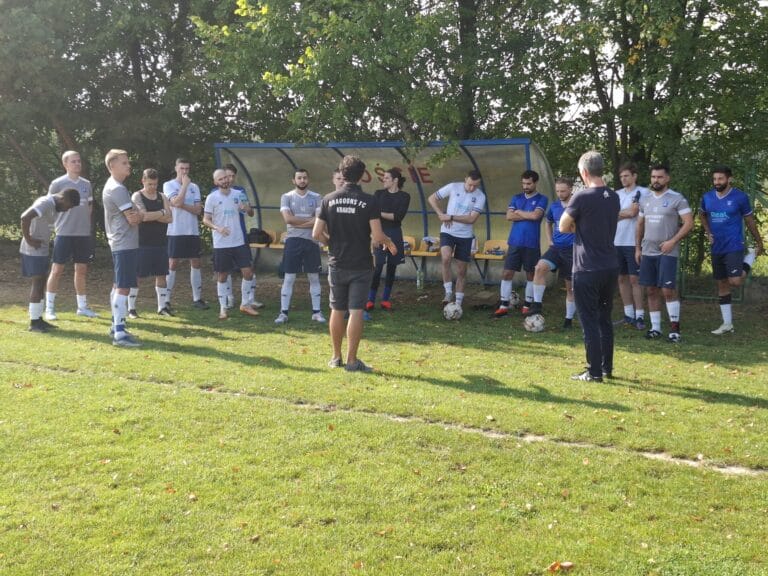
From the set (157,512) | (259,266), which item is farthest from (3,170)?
(157,512)

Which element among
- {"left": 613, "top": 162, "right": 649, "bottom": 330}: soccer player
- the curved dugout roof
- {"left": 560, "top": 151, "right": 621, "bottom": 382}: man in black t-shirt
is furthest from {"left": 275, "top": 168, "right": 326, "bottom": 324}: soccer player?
{"left": 560, "top": 151, "right": 621, "bottom": 382}: man in black t-shirt

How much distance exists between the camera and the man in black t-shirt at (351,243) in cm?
682

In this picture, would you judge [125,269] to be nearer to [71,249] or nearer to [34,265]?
[34,265]

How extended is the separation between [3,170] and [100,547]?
15.9 m

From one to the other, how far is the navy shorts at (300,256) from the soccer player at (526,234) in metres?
2.70

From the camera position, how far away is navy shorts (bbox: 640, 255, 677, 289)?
8.80 meters

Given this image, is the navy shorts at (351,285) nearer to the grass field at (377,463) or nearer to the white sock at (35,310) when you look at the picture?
the grass field at (377,463)

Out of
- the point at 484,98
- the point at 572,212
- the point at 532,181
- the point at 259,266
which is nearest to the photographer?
the point at 572,212

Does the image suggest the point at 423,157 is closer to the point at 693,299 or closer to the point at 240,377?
the point at 693,299

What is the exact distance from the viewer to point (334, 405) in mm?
5828

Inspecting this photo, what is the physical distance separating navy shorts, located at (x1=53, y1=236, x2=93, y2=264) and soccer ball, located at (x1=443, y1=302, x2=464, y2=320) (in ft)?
16.0

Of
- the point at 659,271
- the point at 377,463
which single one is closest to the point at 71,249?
the point at 377,463

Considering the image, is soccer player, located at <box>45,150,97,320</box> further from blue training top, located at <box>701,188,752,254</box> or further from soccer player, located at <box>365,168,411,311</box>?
blue training top, located at <box>701,188,752,254</box>

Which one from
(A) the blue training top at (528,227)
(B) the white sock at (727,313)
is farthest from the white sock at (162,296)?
(B) the white sock at (727,313)
